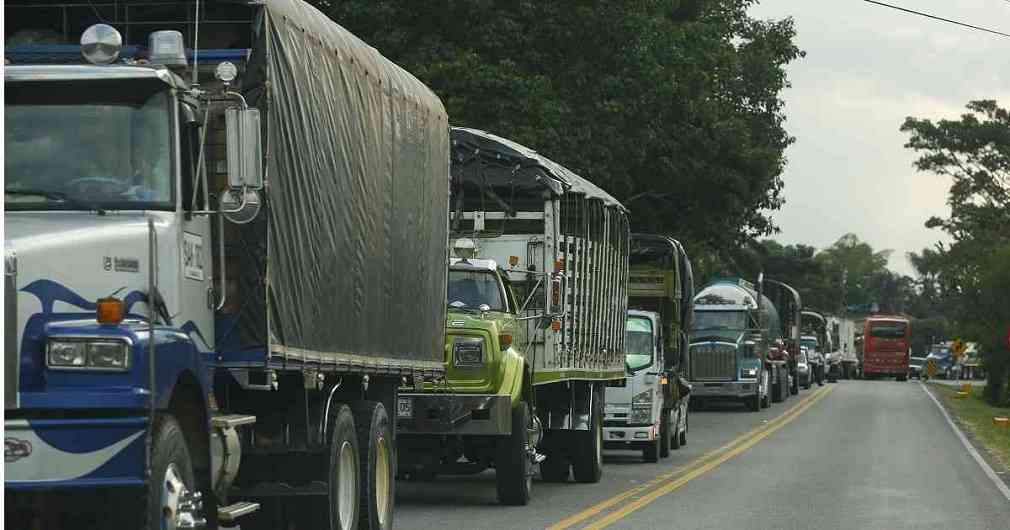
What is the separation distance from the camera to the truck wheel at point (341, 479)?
12039 mm

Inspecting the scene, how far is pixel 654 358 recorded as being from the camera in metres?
26.7

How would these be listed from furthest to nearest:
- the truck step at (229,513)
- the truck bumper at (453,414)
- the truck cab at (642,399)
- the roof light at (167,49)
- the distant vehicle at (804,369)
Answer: the distant vehicle at (804,369)
the truck cab at (642,399)
the truck bumper at (453,414)
the truck step at (229,513)
the roof light at (167,49)

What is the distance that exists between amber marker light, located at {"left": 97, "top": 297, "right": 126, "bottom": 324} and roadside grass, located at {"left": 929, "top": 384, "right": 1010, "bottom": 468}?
2042cm

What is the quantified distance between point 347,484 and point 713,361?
33615 mm

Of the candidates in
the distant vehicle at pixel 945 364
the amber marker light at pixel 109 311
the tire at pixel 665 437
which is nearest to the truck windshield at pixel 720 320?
the tire at pixel 665 437

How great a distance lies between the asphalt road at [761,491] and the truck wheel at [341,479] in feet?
10.0

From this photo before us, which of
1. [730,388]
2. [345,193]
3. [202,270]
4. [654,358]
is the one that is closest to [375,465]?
[345,193]

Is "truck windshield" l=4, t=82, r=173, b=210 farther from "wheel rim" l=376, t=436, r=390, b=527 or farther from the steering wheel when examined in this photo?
"wheel rim" l=376, t=436, r=390, b=527

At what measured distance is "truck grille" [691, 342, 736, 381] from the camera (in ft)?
149

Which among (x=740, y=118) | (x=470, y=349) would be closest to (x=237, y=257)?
(x=470, y=349)

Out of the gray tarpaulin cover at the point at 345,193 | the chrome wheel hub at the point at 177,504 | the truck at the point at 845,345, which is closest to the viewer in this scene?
the chrome wheel hub at the point at 177,504

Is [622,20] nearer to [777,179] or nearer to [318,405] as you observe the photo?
[777,179]

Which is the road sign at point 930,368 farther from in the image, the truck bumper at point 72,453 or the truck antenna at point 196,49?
the truck bumper at point 72,453

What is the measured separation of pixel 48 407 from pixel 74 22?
10.8 ft
